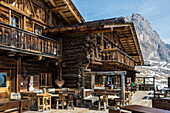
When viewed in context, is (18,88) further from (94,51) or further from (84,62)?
(94,51)

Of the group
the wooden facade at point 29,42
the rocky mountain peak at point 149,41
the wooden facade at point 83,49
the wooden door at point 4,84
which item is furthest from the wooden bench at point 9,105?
the rocky mountain peak at point 149,41

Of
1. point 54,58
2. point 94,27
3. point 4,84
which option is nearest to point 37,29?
point 54,58

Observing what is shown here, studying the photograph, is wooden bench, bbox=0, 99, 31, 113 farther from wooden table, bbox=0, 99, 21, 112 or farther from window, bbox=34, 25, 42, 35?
window, bbox=34, 25, 42, 35

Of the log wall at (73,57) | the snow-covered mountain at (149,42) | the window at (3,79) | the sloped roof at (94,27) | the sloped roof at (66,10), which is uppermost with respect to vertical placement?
the snow-covered mountain at (149,42)

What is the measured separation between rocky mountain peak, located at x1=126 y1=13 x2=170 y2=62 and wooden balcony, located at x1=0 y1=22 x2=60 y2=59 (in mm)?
82706

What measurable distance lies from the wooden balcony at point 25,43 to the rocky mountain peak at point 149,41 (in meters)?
82.7

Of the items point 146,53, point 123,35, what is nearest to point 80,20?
point 123,35

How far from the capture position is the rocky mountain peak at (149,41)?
92.4 meters

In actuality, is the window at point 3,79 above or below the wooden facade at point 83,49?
below

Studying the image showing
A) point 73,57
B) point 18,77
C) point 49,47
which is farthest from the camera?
point 73,57

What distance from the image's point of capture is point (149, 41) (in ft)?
321

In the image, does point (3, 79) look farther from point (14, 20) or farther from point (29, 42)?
point (14, 20)

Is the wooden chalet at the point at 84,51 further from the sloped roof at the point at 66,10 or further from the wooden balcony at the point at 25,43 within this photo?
the sloped roof at the point at 66,10

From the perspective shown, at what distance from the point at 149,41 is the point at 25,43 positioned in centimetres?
9662
